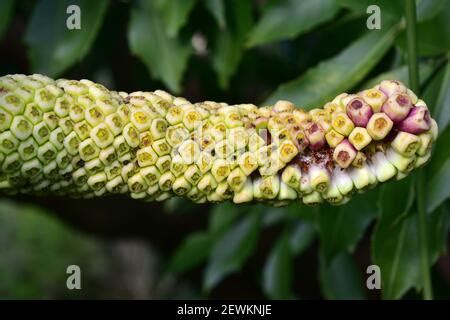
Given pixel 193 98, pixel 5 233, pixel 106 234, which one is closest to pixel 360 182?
pixel 193 98

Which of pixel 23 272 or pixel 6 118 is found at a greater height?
pixel 23 272

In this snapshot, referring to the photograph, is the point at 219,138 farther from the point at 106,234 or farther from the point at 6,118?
the point at 106,234

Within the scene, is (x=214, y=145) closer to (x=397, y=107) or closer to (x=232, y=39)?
(x=397, y=107)

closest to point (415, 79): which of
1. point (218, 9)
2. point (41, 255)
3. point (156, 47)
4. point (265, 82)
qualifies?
point (218, 9)

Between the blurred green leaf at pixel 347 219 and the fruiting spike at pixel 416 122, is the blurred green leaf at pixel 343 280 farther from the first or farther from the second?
the fruiting spike at pixel 416 122

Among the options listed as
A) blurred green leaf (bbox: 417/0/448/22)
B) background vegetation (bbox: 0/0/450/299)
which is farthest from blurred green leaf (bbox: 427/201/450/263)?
blurred green leaf (bbox: 417/0/448/22)

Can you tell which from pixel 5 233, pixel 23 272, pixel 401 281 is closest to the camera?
pixel 401 281

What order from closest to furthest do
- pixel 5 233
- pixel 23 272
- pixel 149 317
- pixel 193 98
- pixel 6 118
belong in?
1. pixel 6 118
2. pixel 149 317
3. pixel 193 98
4. pixel 23 272
5. pixel 5 233
